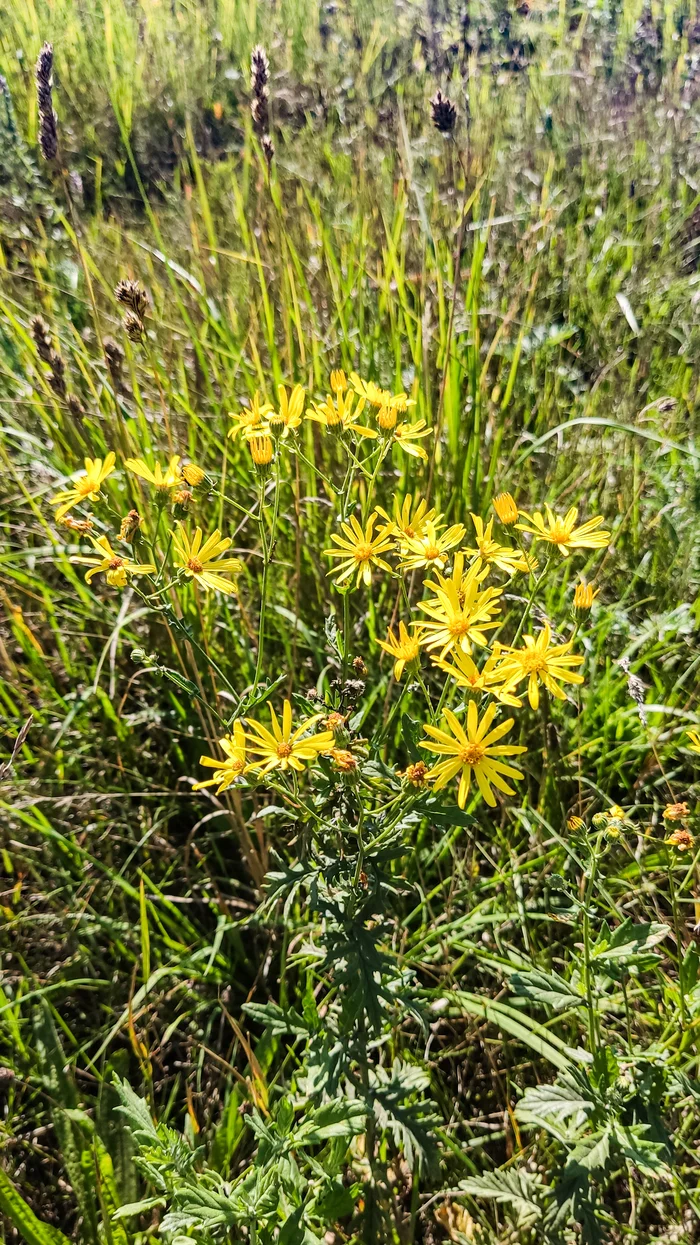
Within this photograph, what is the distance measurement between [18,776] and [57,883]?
33cm

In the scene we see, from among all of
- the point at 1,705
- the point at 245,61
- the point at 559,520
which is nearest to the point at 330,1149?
the point at 559,520

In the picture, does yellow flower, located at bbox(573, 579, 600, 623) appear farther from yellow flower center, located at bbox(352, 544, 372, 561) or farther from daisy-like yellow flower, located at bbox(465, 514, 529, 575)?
yellow flower center, located at bbox(352, 544, 372, 561)

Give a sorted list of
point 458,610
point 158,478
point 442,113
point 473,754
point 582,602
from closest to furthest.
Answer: point 473,754, point 458,610, point 582,602, point 158,478, point 442,113

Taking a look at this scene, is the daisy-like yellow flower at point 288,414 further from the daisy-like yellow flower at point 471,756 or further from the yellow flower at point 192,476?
the daisy-like yellow flower at point 471,756

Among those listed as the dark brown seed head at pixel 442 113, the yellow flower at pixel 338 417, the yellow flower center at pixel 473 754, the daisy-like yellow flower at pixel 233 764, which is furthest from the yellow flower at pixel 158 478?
the dark brown seed head at pixel 442 113

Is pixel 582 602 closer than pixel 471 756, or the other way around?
pixel 471 756

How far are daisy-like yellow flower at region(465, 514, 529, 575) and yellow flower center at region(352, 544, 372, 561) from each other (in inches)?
8.1

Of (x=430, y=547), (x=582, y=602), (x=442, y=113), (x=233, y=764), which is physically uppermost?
(x=442, y=113)

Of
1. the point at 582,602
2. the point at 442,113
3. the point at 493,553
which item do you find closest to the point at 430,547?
the point at 493,553

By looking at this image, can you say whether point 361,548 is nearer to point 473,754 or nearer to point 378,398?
point 378,398

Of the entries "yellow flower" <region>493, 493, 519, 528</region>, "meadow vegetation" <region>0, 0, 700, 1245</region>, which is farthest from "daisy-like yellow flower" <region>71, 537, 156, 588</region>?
"yellow flower" <region>493, 493, 519, 528</region>

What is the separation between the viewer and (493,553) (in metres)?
1.49

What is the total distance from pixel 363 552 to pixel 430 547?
139 millimetres

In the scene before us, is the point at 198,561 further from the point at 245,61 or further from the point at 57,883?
the point at 245,61
